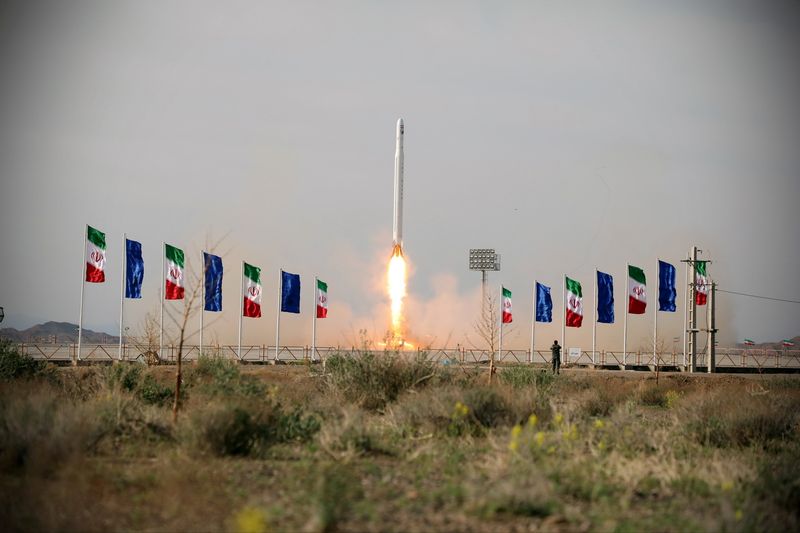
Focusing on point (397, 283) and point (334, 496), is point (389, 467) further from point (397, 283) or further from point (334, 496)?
point (397, 283)

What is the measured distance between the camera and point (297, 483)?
41.4 feet

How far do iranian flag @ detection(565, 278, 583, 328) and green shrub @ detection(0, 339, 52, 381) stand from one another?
103 feet

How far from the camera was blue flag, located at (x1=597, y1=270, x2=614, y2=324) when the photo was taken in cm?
5231

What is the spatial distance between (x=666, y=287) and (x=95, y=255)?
31273mm

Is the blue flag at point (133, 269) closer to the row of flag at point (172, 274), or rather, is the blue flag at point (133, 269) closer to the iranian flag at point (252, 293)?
the row of flag at point (172, 274)

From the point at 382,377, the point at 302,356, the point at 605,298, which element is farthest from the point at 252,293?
the point at 382,377

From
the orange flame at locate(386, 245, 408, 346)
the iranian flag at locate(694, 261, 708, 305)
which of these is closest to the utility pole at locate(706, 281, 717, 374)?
the iranian flag at locate(694, 261, 708, 305)

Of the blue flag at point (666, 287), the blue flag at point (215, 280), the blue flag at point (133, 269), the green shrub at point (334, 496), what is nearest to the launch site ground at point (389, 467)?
the green shrub at point (334, 496)

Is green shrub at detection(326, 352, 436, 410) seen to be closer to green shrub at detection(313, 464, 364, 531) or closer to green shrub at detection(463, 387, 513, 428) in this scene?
green shrub at detection(463, 387, 513, 428)

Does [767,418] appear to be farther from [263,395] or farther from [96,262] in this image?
[96,262]

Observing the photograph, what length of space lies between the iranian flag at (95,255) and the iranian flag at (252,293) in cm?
863

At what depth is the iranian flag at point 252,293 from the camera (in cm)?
5000

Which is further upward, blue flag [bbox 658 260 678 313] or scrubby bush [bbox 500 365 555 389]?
blue flag [bbox 658 260 678 313]

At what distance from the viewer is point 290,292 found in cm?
5362
